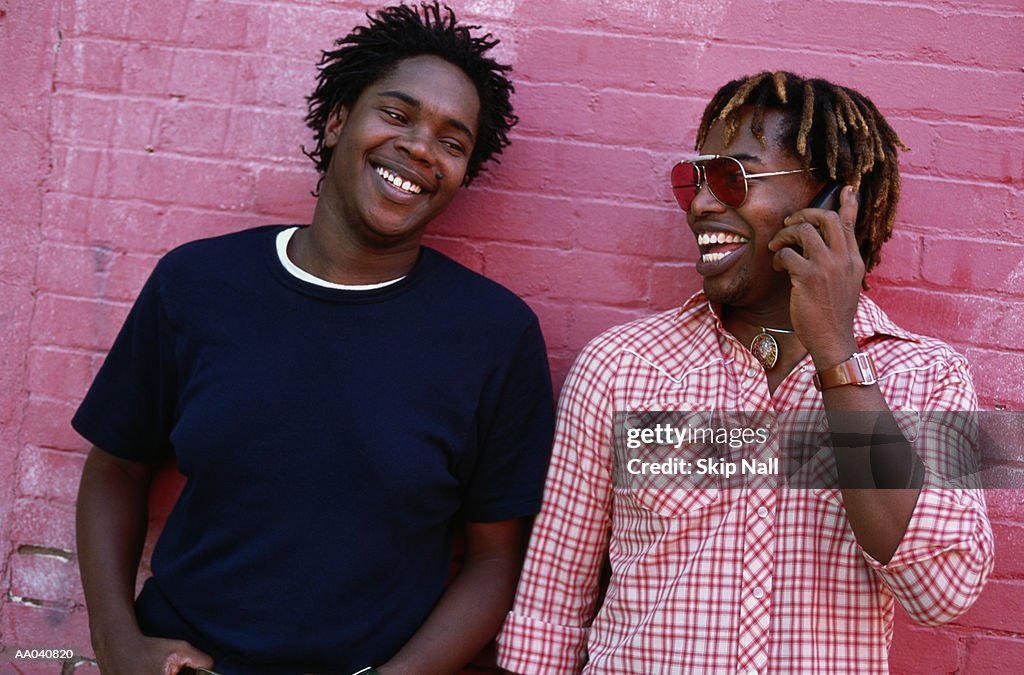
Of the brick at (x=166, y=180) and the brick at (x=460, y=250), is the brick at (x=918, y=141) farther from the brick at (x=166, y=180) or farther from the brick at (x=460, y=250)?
the brick at (x=166, y=180)

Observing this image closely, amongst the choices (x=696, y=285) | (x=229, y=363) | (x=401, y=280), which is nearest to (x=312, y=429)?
(x=229, y=363)

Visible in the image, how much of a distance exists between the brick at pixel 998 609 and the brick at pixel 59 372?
2.72 metres

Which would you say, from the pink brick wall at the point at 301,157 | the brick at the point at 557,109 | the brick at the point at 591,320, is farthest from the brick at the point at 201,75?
the brick at the point at 591,320

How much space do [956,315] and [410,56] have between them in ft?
5.84

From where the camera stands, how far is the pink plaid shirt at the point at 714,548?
6.84 feet

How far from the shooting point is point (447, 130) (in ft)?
8.19

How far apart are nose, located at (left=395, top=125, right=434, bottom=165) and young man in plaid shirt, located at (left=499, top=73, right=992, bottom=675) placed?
0.67m

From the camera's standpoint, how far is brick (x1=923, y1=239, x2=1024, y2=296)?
2734 millimetres

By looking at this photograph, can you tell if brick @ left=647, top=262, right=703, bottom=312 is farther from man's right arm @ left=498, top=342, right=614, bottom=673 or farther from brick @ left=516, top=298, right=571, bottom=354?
man's right arm @ left=498, top=342, right=614, bottom=673

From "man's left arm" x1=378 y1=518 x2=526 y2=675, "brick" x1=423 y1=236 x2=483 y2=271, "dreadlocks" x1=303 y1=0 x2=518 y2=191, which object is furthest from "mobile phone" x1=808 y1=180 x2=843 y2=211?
"man's left arm" x1=378 y1=518 x2=526 y2=675

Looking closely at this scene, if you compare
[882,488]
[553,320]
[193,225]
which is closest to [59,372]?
[193,225]

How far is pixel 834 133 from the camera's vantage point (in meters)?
2.34

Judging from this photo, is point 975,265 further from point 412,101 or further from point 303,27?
point 303,27

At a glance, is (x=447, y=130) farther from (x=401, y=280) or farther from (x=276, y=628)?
(x=276, y=628)
